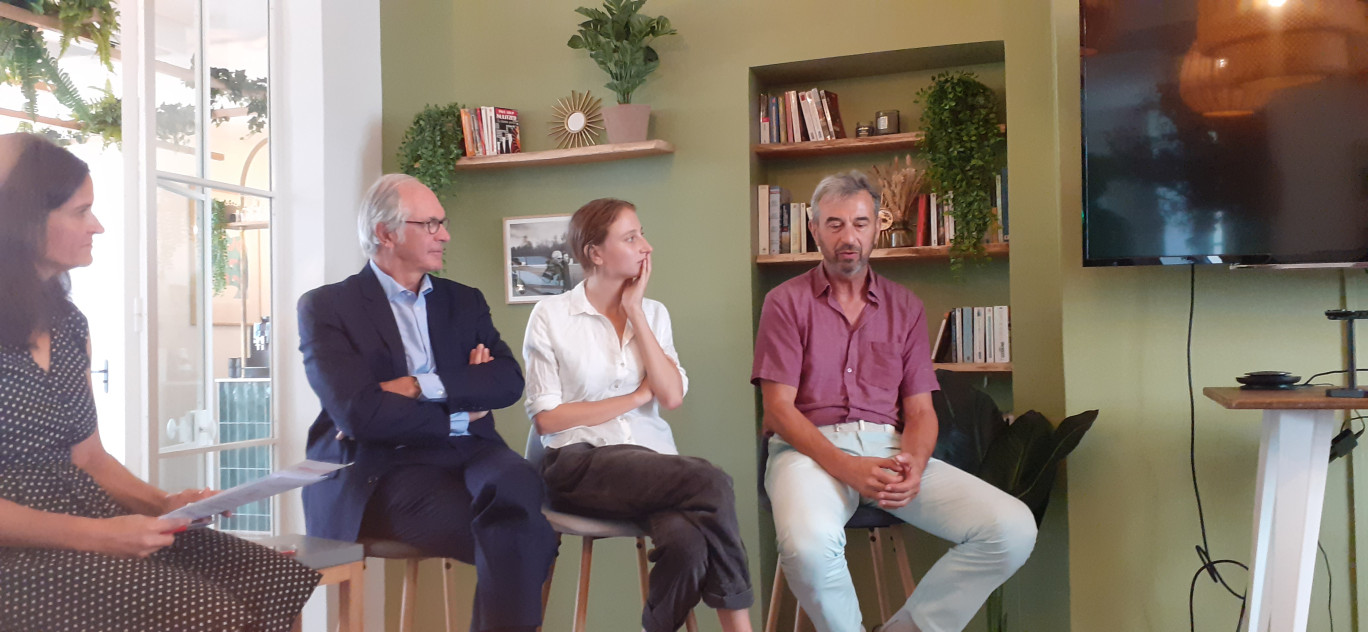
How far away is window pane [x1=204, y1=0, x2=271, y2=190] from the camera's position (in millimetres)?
3584

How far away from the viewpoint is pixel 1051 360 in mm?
3354

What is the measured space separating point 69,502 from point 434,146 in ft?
7.86

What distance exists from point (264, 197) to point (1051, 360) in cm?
286

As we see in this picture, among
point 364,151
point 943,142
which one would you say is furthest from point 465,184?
point 943,142

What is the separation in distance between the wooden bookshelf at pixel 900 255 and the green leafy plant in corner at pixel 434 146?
1261 mm

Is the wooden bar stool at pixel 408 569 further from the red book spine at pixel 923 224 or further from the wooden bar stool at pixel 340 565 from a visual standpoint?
the red book spine at pixel 923 224

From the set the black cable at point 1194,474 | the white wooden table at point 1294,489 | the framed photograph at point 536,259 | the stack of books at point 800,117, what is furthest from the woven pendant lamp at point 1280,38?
the framed photograph at point 536,259

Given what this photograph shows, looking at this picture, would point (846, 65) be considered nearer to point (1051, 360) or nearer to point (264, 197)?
point (1051, 360)

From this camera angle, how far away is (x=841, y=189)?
2.80 metres

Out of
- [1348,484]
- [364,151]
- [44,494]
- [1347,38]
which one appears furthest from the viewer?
[364,151]

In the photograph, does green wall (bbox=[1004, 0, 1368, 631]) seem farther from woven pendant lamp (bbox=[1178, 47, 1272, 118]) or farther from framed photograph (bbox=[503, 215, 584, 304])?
framed photograph (bbox=[503, 215, 584, 304])

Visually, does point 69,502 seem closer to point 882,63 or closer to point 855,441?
point 855,441

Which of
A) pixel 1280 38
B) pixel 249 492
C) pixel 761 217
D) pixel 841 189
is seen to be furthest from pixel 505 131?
pixel 1280 38

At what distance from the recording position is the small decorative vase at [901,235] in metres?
3.62
